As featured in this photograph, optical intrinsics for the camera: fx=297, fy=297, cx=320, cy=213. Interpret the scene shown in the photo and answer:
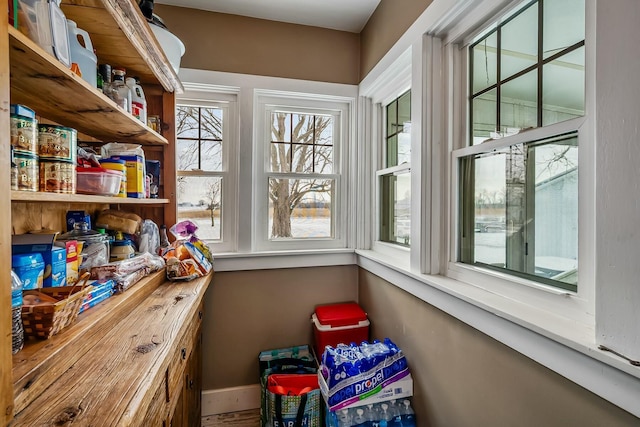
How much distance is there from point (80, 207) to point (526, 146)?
1.77 m

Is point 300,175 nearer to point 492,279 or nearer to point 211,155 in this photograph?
point 211,155

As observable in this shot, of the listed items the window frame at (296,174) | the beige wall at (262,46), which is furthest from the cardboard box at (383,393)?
the beige wall at (262,46)

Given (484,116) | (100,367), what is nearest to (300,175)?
(484,116)

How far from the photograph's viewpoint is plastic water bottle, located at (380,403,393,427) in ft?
4.28

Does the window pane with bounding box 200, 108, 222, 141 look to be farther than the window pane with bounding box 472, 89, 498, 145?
Yes

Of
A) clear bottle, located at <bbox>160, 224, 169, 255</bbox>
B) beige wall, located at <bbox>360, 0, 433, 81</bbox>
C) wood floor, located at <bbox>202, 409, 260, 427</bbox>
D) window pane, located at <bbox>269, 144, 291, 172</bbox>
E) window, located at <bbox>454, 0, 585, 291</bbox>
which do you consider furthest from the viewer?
window pane, located at <bbox>269, 144, 291, 172</bbox>

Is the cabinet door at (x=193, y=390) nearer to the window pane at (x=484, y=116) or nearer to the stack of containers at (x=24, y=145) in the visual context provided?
the stack of containers at (x=24, y=145)

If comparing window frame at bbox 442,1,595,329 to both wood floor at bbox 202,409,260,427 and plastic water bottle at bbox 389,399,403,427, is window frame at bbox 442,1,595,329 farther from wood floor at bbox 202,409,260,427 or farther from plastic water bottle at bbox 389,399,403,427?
wood floor at bbox 202,409,260,427

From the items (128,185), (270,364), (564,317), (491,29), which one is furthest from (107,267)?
(491,29)

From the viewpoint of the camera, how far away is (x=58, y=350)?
0.66 meters

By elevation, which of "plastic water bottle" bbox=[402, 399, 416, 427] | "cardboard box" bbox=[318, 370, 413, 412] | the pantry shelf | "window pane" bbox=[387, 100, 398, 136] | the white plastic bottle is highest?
"window pane" bbox=[387, 100, 398, 136]

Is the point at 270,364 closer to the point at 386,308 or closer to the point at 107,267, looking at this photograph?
the point at 386,308

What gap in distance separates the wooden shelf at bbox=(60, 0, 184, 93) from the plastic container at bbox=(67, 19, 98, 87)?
2.1 inches

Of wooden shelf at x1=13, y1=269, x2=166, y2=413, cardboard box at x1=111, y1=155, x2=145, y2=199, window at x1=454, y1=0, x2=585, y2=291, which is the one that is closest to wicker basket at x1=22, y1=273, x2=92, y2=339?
wooden shelf at x1=13, y1=269, x2=166, y2=413
